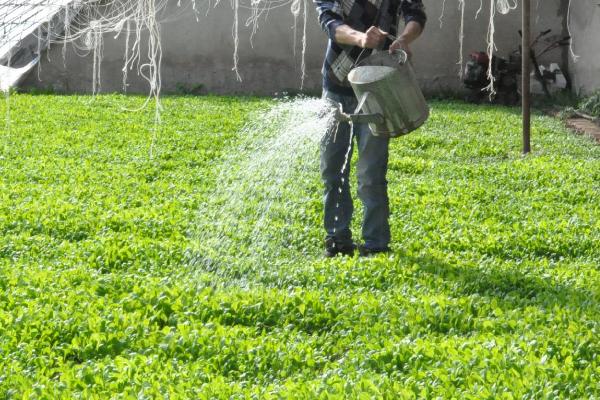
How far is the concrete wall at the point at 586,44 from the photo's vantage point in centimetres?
1272

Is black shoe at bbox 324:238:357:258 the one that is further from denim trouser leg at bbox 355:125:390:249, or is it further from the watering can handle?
the watering can handle

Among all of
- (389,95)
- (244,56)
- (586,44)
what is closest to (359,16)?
(389,95)

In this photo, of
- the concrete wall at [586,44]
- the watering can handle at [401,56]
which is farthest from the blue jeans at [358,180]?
the concrete wall at [586,44]

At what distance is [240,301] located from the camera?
4.43m

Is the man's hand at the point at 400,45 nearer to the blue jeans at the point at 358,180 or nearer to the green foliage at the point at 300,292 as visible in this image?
the blue jeans at the point at 358,180

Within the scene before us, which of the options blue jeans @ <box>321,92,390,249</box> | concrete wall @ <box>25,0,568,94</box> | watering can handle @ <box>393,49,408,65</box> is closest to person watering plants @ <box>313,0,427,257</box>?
blue jeans @ <box>321,92,390,249</box>

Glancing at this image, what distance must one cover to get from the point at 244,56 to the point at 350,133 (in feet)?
33.4

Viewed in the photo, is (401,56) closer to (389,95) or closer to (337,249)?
(389,95)

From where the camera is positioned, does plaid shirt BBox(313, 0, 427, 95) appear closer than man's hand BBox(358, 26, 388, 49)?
No

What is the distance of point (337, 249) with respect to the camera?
548cm

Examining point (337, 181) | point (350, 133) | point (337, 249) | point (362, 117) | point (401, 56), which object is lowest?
point (337, 249)

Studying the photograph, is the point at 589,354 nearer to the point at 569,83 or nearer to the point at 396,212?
the point at 396,212

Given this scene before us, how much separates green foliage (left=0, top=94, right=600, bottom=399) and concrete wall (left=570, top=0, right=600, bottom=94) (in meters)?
4.97

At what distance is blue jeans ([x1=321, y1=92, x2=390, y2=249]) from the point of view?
5215 mm
